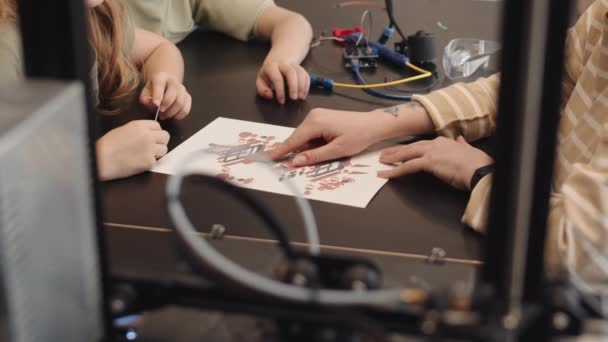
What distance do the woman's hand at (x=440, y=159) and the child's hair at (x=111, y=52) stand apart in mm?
565

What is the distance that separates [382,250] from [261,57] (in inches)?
33.2

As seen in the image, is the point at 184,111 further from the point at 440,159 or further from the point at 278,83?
the point at 440,159

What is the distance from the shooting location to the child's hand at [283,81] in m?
1.40

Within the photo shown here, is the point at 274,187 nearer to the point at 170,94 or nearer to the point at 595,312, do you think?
the point at 170,94

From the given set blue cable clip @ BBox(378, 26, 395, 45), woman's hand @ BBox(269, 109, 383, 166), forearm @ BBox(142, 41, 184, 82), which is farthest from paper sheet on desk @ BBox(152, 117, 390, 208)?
blue cable clip @ BBox(378, 26, 395, 45)

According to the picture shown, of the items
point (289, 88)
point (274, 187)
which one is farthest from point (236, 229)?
point (289, 88)

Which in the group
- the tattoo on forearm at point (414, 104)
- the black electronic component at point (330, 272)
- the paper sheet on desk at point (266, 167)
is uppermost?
the black electronic component at point (330, 272)

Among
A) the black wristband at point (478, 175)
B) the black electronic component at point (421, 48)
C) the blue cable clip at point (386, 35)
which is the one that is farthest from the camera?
the blue cable clip at point (386, 35)

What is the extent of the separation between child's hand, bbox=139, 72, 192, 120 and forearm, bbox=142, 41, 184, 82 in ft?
0.25

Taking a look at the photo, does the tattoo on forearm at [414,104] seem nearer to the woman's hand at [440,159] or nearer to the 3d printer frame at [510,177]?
the woman's hand at [440,159]

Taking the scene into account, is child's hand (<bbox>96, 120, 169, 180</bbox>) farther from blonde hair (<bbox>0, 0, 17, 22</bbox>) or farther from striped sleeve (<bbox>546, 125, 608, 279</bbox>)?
striped sleeve (<bbox>546, 125, 608, 279</bbox>)

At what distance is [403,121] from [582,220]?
461mm

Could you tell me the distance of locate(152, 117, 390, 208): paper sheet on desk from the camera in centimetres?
106

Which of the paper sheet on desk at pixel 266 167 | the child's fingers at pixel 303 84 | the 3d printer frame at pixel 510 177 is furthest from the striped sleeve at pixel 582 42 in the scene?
the 3d printer frame at pixel 510 177
